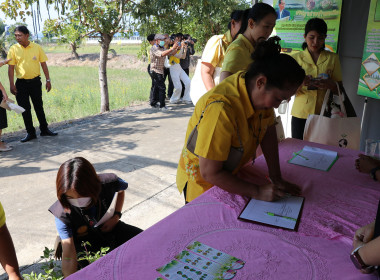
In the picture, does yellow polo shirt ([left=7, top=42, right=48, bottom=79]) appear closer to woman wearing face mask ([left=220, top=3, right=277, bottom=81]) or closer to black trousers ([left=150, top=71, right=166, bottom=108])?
black trousers ([left=150, top=71, right=166, bottom=108])

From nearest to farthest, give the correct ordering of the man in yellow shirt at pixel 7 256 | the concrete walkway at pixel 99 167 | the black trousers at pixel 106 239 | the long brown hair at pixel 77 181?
the man in yellow shirt at pixel 7 256 < the long brown hair at pixel 77 181 < the black trousers at pixel 106 239 < the concrete walkway at pixel 99 167

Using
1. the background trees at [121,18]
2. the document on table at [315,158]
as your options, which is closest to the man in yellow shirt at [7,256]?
the document on table at [315,158]

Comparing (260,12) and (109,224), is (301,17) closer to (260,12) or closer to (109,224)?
(260,12)

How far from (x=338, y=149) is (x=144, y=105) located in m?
6.01

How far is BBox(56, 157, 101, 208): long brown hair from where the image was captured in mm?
1631

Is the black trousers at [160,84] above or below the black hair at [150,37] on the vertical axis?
below

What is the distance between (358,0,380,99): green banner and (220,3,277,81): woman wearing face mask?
165cm

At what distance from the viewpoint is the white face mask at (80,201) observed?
5.44 feet

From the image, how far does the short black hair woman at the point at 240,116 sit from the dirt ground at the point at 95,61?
20170 millimetres

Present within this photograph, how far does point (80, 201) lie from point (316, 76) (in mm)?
2180

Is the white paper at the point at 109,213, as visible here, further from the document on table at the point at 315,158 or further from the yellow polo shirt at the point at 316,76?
the yellow polo shirt at the point at 316,76

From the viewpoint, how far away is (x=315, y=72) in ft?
9.37

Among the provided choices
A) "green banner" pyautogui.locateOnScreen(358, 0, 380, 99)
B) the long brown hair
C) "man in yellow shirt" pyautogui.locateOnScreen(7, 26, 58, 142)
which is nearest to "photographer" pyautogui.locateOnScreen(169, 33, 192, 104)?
"man in yellow shirt" pyautogui.locateOnScreen(7, 26, 58, 142)

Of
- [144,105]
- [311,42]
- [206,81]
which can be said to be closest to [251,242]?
[206,81]
